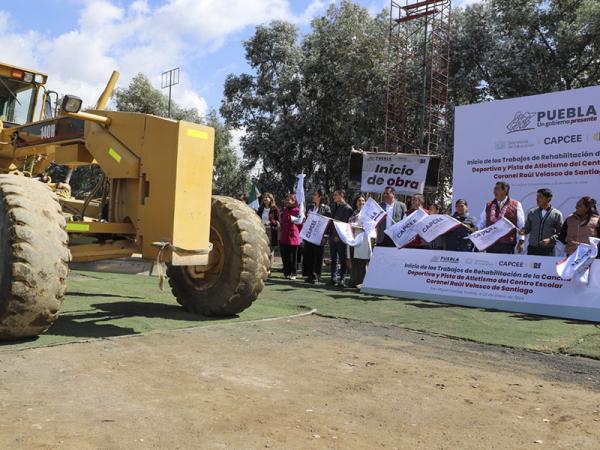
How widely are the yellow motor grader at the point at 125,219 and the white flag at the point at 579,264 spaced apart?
4158 mm

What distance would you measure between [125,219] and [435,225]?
546cm

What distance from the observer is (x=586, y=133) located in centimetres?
1110

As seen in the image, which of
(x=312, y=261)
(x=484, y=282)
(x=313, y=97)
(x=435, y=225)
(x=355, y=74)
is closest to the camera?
(x=484, y=282)

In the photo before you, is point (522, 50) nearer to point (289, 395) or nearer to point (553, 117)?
point (553, 117)

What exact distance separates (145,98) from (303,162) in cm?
1697

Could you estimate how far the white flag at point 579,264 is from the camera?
770 centimetres

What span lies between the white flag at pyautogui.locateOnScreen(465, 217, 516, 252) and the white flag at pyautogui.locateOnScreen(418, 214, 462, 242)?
0.47 meters

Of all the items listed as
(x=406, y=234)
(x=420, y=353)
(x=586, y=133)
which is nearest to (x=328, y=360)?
(x=420, y=353)

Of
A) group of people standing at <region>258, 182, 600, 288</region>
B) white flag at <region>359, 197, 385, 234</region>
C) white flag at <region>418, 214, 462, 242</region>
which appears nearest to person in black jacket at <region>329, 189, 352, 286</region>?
group of people standing at <region>258, 182, 600, 288</region>

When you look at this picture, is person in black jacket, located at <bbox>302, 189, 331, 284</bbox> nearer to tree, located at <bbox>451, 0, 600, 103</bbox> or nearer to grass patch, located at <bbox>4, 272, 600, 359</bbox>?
grass patch, located at <bbox>4, 272, 600, 359</bbox>

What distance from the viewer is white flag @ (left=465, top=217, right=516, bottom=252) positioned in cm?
890

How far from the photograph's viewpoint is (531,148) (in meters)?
11.9

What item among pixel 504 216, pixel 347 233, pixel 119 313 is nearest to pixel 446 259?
pixel 504 216

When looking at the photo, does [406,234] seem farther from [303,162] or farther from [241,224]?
[303,162]
